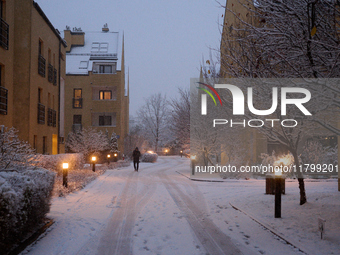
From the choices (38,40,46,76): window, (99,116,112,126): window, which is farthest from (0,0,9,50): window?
(99,116,112,126): window

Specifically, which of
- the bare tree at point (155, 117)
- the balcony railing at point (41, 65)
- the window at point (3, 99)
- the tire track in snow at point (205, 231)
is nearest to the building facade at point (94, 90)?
the balcony railing at point (41, 65)

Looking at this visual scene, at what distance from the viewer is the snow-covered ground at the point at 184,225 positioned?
207 inches

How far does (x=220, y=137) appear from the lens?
21.0 meters

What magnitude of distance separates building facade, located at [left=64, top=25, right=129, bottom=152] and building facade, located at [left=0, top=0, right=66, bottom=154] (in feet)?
47.3

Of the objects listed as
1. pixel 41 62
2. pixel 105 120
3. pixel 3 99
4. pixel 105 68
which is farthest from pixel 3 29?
pixel 105 120

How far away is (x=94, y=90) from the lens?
35.0 meters

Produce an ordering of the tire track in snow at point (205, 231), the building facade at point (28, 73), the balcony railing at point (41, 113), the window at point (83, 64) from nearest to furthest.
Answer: the tire track in snow at point (205, 231)
the building facade at point (28, 73)
the balcony railing at point (41, 113)
the window at point (83, 64)

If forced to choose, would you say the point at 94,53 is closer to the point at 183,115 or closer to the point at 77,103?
the point at 77,103

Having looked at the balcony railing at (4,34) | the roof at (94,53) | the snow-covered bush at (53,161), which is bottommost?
the snow-covered bush at (53,161)

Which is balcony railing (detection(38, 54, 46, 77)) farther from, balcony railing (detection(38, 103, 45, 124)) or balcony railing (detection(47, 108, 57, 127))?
balcony railing (detection(47, 108, 57, 127))

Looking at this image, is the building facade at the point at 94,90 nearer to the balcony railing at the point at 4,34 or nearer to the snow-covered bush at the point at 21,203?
the balcony railing at the point at 4,34

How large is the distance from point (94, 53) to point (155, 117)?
23.4 meters

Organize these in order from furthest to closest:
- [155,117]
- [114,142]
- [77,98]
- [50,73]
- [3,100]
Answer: [155,117] < [77,98] < [114,142] < [50,73] < [3,100]

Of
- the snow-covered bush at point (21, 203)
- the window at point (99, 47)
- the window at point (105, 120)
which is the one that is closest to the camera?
the snow-covered bush at point (21, 203)
